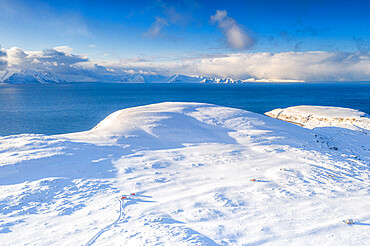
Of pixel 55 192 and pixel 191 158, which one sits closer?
pixel 55 192

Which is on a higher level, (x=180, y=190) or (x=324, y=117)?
(x=324, y=117)

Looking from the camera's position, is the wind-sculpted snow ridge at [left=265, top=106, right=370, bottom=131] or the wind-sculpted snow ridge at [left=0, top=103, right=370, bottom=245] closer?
the wind-sculpted snow ridge at [left=0, top=103, right=370, bottom=245]

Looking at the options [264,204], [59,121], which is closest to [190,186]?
[264,204]

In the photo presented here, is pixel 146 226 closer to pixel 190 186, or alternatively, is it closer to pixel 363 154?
pixel 190 186

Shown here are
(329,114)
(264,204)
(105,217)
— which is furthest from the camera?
(329,114)
